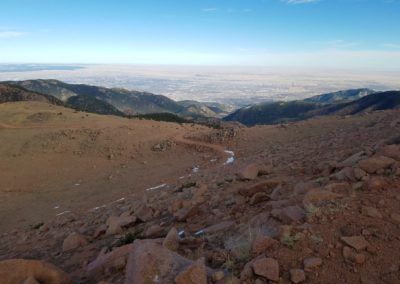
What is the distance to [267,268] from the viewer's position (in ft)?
14.7

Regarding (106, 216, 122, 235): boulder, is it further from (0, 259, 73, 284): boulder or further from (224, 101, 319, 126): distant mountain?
(224, 101, 319, 126): distant mountain

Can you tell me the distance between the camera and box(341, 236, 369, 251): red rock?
4.85 m

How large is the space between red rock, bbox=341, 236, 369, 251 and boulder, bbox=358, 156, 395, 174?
2.38 m

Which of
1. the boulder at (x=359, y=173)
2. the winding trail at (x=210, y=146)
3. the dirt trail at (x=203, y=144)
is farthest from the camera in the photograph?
the dirt trail at (x=203, y=144)

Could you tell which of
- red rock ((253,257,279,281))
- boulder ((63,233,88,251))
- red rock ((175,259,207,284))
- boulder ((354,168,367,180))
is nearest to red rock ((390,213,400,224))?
boulder ((354,168,367,180))

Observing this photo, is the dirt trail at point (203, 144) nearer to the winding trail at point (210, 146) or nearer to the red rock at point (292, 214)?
the winding trail at point (210, 146)

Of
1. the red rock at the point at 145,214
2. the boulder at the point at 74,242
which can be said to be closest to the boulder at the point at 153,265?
the boulder at the point at 74,242

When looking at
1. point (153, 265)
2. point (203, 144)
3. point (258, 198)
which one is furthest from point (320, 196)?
point (203, 144)

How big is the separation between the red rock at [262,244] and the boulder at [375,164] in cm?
291

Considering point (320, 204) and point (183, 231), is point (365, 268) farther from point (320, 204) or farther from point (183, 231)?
point (183, 231)

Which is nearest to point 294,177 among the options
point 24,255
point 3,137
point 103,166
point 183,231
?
point 183,231

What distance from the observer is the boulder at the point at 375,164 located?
707cm

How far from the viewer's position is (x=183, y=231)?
7.38 meters

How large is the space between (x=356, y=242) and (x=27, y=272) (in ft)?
Result: 13.6
